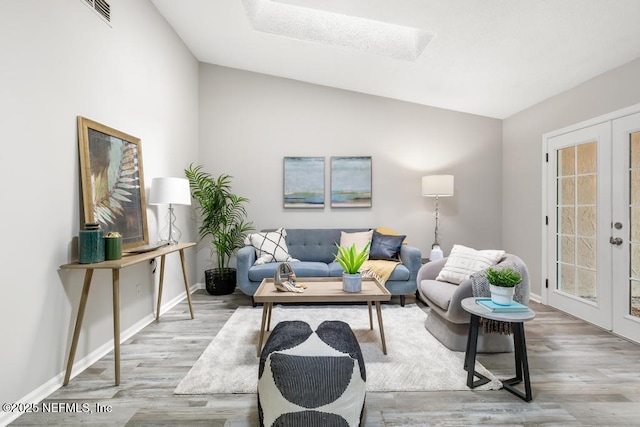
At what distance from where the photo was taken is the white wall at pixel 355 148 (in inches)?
168

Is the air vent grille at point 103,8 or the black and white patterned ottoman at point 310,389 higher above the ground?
the air vent grille at point 103,8

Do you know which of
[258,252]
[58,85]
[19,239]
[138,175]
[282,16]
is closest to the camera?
[19,239]

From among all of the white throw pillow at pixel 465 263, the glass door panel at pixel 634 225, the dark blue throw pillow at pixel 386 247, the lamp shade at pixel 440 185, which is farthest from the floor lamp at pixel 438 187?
the glass door panel at pixel 634 225

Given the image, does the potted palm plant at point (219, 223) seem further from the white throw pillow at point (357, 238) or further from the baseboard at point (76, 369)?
the white throw pillow at point (357, 238)

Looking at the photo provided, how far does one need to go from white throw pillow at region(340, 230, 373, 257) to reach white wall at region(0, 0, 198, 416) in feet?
7.51

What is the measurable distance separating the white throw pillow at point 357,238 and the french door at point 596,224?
6.70ft

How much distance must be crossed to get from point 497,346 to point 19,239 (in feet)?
10.4

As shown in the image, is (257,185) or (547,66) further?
(257,185)

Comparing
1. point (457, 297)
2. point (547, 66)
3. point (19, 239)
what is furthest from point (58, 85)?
point (547, 66)

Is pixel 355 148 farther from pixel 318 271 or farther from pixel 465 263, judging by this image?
pixel 465 263

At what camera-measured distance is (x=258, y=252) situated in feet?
12.1

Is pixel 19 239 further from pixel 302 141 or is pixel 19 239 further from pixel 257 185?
pixel 302 141

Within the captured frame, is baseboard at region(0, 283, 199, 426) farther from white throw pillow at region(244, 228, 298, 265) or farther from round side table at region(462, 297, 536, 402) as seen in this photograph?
round side table at region(462, 297, 536, 402)

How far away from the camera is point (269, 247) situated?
3699mm
